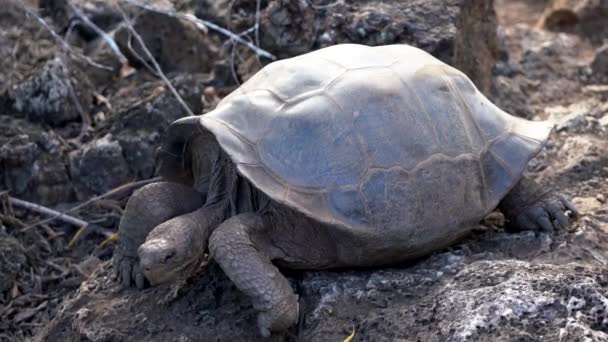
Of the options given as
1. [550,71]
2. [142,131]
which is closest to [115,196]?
[142,131]

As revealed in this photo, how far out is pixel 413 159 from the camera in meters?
2.96

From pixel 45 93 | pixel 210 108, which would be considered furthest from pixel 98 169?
pixel 210 108

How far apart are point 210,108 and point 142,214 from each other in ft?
6.12

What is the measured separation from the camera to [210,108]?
489cm

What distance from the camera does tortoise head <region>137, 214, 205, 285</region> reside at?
2701 mm

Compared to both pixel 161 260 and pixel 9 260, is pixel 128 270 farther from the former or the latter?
pixel 9 260

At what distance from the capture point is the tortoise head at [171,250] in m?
2.70

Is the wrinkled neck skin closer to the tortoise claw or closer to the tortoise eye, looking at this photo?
the tortoise eye

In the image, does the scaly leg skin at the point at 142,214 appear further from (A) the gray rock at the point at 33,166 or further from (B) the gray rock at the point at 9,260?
(A) the gray rock at the point at 33,166

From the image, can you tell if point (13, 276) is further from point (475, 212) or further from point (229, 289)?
point (475, 212)

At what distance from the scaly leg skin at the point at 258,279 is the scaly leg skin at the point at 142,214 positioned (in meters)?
0.40

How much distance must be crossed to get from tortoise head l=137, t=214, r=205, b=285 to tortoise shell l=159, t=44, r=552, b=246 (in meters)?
0.32

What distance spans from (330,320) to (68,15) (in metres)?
4.00

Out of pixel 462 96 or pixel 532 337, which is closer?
pixel 532 337
